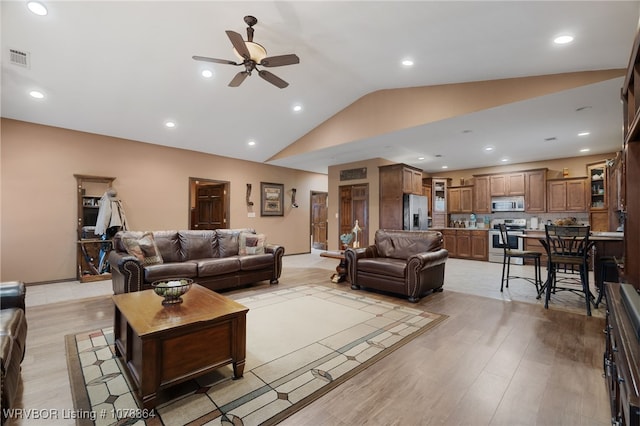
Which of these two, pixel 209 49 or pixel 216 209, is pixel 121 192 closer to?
pixel 216 209

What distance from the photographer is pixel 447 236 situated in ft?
27.0

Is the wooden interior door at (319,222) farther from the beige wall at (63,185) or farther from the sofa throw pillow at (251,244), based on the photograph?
the sofa throw pillow at (251,244)

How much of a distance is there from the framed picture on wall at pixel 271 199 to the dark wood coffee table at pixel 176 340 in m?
5.78

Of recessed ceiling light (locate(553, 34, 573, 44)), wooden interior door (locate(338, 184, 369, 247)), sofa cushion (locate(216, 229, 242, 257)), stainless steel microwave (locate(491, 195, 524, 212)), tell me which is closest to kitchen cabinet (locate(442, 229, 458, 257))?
stainless steel microwave (locate(491, 195, 524, 212))

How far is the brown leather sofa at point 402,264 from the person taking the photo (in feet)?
12.5

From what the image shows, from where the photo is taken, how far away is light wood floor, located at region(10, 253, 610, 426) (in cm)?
168

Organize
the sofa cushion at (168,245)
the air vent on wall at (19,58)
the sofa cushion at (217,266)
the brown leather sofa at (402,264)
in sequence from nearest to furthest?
the air vent on wall at (19,58) < the brown leather sofa at (402,264) < the sofa cushion at (217,266) < the sofa cushion at (168,245)

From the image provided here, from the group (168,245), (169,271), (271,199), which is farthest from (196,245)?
(271,199)

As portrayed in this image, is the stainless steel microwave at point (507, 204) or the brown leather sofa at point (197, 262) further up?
the stainless steel microwave at point (507, 204)

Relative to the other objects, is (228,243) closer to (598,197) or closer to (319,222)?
(319,222)

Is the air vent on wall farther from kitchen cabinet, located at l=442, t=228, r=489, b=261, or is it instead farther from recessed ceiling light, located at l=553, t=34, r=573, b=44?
kitchen cabinet, located at l=442, t=228, r=489, b=261

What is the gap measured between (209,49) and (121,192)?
362cm

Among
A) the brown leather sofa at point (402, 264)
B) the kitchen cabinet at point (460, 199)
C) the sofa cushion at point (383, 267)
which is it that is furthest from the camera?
the kitchen cabinet at point (460, 199)

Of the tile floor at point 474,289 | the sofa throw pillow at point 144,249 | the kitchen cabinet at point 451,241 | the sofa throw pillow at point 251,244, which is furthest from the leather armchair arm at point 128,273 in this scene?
the kitchen cabinet at point 451,241
